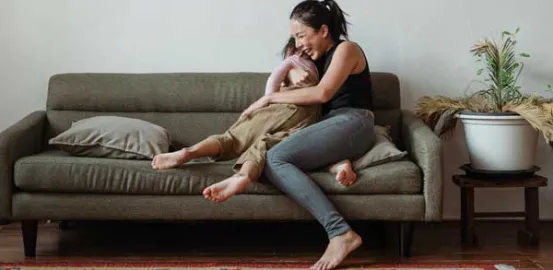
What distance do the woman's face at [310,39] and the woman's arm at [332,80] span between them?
3.9 inches

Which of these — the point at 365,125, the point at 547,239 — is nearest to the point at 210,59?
the point at 365,125

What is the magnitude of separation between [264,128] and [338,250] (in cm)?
60

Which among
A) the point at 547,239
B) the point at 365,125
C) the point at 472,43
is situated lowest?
the point at 547,239

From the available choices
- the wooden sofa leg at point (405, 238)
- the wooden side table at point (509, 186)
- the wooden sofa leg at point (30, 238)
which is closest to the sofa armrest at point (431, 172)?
the wooden sofa leg at point (405, 238)

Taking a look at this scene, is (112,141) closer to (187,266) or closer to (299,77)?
(187,266)

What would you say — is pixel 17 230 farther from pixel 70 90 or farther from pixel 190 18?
pixel 190 18

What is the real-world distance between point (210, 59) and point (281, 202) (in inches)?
42.7

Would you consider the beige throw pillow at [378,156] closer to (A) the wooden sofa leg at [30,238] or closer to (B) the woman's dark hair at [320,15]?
(B) the woman's dark hair at [320,15]

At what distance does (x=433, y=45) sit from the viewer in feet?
12.1

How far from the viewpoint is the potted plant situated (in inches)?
127

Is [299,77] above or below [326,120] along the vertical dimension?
above

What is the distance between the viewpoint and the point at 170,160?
293 centimetres

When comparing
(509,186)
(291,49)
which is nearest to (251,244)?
(291,49)

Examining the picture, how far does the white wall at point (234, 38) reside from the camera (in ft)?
12.1
